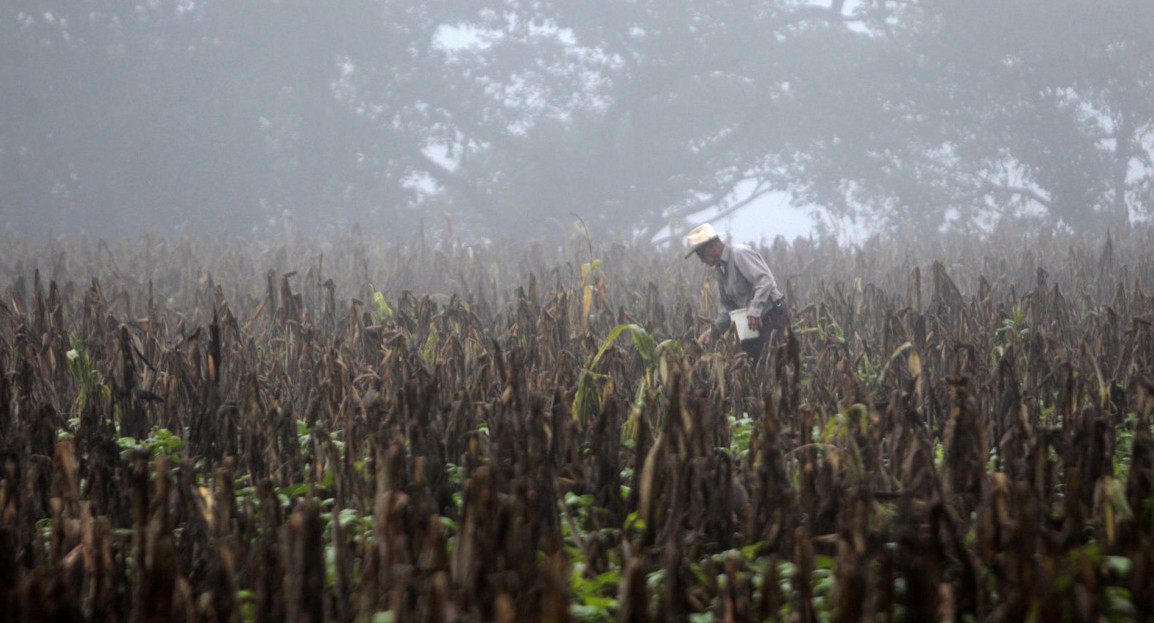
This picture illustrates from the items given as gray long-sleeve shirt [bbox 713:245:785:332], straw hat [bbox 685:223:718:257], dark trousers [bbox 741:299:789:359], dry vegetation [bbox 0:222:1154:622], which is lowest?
dry vegetation [bbox 0:222:1154:622]

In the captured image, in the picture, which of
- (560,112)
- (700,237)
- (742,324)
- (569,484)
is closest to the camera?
(569,484)

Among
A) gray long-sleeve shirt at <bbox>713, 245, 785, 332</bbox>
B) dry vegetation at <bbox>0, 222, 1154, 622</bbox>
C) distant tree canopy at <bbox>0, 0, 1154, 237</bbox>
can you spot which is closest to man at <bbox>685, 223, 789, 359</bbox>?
gray long-sleeve shirt at <bbox>713, 245, 785, 332</bbox>

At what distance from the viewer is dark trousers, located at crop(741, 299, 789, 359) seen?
261 inches

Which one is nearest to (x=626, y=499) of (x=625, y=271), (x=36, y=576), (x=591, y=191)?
(x=36, y=576)

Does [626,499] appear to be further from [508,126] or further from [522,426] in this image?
[508,126]

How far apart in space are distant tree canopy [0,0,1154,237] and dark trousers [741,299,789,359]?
1843cm

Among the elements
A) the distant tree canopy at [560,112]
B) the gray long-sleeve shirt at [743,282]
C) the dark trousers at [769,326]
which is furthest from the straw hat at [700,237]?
the distant tree canopy at [560,112]

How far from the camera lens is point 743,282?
6.75 m

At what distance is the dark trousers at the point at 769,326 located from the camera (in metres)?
6.62

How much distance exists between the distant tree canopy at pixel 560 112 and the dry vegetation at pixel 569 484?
64.9 ft

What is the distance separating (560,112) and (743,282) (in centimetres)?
1998

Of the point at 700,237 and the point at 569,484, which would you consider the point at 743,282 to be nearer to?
the point at 700,237

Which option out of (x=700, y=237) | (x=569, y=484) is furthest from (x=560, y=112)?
(x=569, y=484)

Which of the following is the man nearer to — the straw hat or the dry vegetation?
the straw hat
